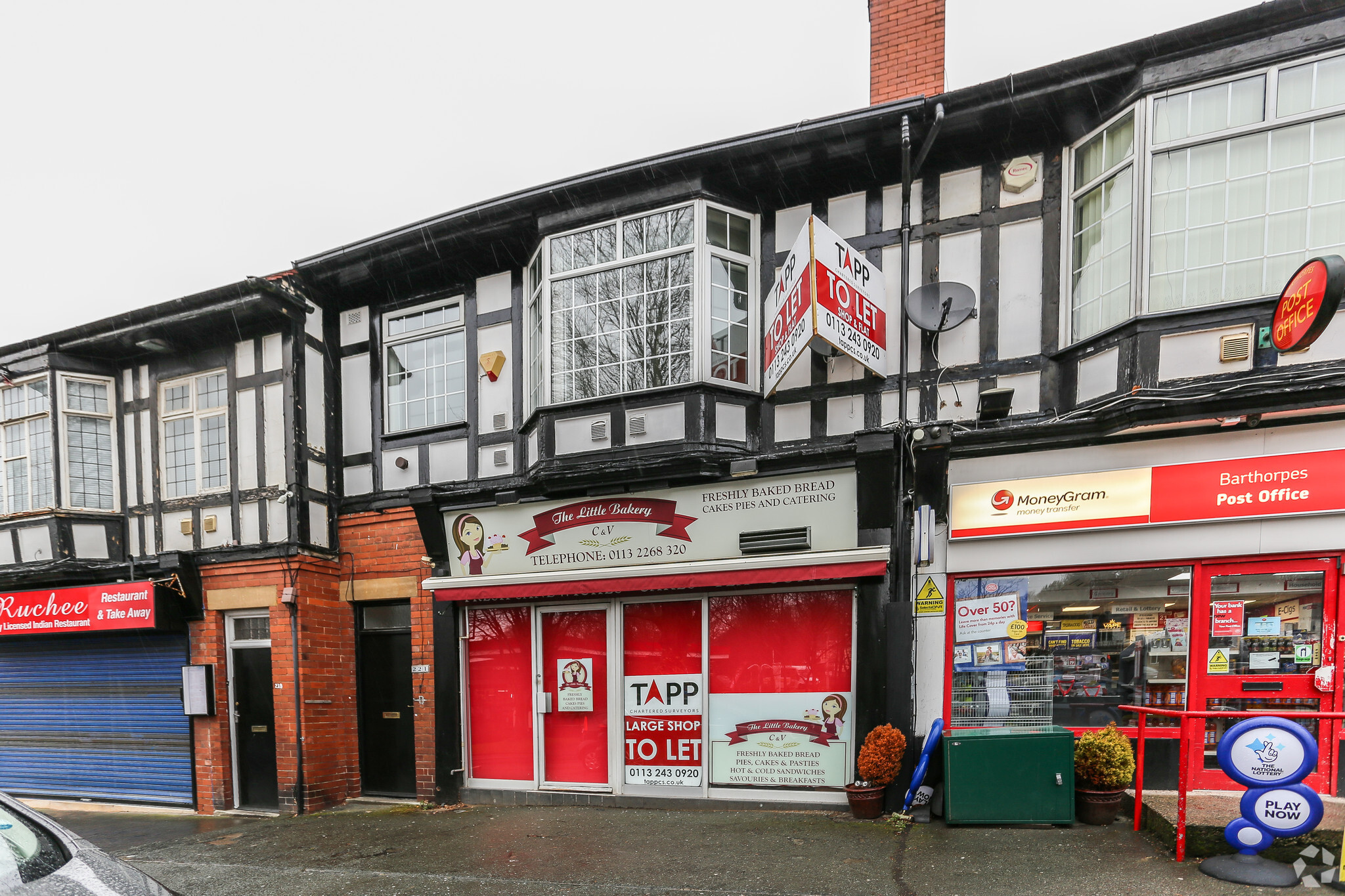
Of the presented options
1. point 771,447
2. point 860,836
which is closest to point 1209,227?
point 771,447

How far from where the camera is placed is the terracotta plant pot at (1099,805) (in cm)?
589

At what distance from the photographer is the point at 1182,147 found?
21.0ft

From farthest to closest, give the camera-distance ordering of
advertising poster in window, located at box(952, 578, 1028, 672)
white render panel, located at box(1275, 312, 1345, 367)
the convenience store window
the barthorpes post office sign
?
the barthorpes post office sign, advertising poster in window, located at box(952, 578, 1028, 672), the convenience store window, white render panel, located at box(1275, 312, 1345, 367)

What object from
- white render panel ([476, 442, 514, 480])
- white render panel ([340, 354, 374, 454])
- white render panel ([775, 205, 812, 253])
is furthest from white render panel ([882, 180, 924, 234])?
white render panel ([340, 354, 374, 454])

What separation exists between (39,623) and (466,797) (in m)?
7.09

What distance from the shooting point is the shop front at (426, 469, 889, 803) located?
738cm

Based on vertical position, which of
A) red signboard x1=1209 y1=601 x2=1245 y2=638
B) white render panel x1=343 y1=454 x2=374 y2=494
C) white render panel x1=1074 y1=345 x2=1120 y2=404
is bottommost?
red signboard x1=1209 y1=601 x2=1245 y2=638

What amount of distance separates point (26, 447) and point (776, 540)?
11225 millimetres

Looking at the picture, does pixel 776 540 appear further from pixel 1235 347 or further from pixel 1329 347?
pixel 1329 347

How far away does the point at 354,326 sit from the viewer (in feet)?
33.0

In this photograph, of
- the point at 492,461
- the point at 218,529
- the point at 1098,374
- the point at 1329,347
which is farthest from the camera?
the point at 218,529

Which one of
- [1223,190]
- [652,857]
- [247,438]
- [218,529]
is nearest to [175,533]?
[218,529]

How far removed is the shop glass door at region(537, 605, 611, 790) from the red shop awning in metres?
0.48

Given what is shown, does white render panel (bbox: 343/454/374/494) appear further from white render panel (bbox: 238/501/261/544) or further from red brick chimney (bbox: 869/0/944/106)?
red brick chimney (bbox: 869/0/944/106)
